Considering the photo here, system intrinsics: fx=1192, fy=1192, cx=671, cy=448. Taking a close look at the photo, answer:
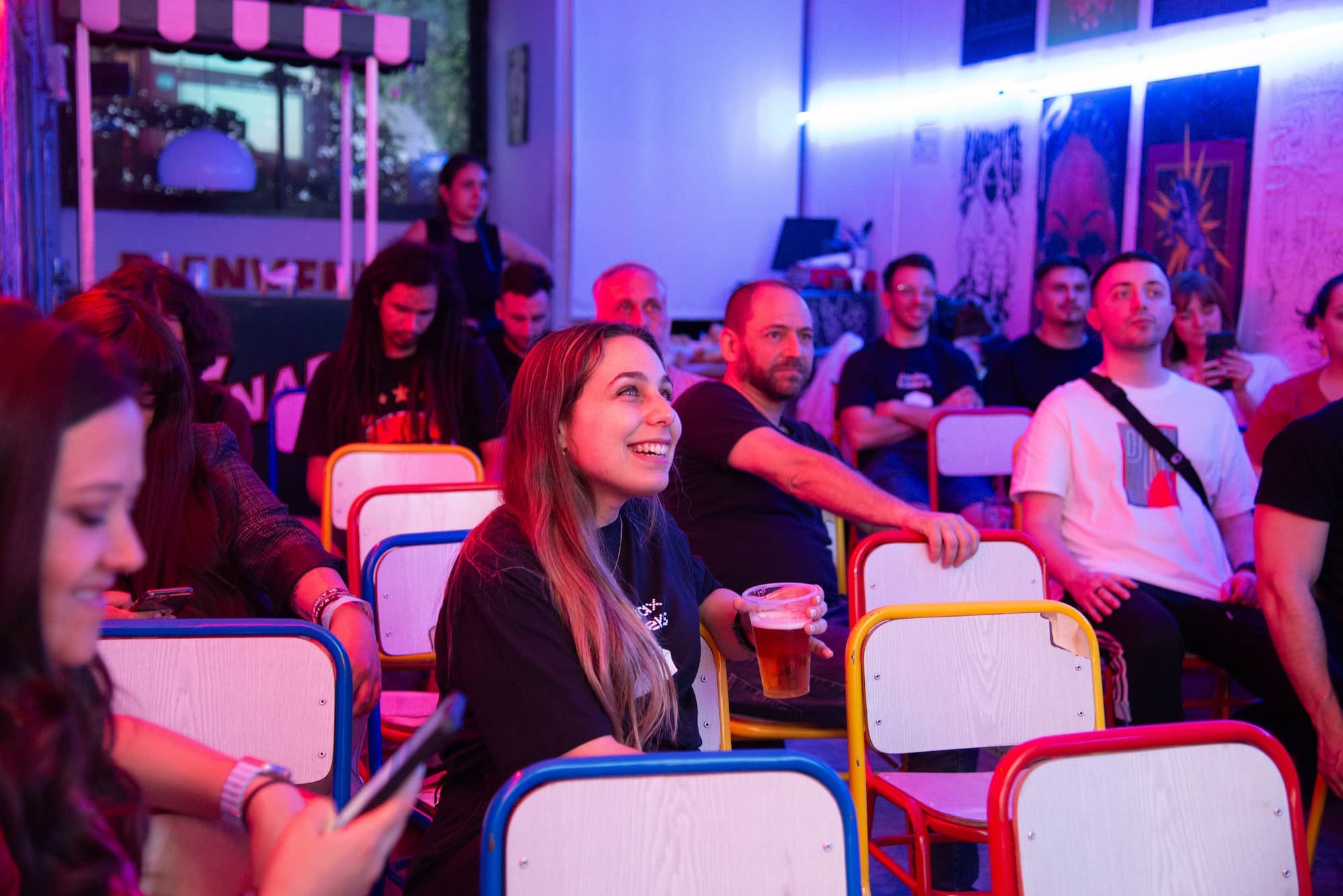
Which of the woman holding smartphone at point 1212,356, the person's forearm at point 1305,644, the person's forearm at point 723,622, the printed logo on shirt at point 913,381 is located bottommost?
the person's forearm at point 1305,644

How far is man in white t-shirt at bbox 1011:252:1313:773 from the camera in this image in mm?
2965

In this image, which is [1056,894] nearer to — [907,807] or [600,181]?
[907,807]

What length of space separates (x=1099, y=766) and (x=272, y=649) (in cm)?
113

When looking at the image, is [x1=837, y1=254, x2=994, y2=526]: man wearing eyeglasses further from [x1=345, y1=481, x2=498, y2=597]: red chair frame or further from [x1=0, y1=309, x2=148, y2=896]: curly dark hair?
[x1=0, y1=309, x2=148, y2=896]: curly dark hair

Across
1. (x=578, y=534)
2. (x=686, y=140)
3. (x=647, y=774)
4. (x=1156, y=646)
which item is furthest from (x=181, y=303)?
(x=686, y=140)

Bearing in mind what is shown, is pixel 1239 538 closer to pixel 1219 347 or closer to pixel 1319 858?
pixel 1319 858

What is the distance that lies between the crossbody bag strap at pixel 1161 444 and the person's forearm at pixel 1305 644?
0.75 m

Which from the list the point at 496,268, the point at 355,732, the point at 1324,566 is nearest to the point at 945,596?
the point at 1324,566

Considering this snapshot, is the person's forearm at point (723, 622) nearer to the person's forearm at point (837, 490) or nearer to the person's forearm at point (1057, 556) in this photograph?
the person's forearm at point (837, 490)

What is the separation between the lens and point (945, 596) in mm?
2641

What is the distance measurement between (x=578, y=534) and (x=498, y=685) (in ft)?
0.89

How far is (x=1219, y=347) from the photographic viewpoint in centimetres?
469

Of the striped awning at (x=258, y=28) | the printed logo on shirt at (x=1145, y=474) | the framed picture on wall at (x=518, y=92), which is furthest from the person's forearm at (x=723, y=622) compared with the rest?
the framed picture on wall at (x=518, y=92)

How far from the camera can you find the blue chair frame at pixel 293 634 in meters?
1.66
